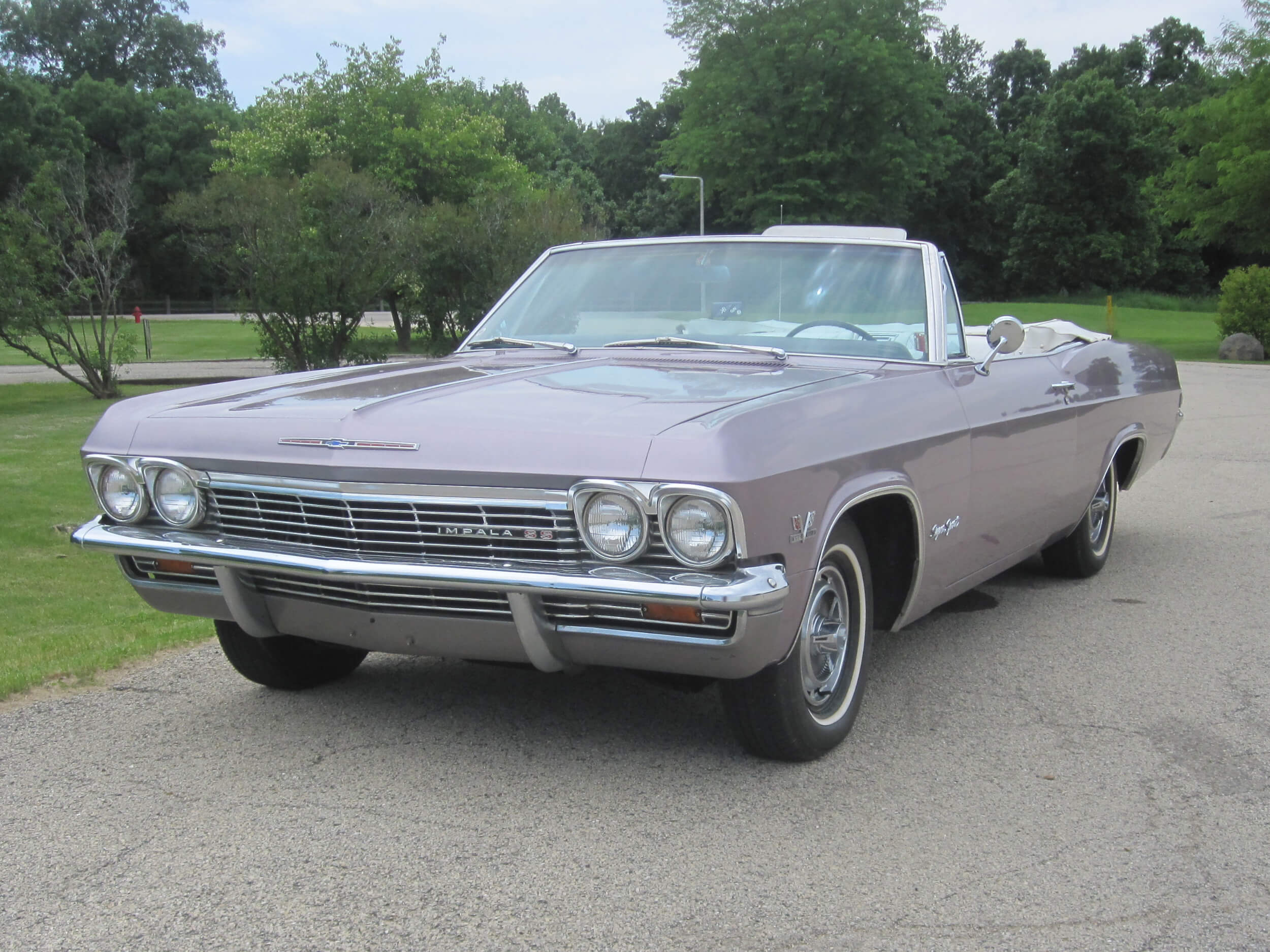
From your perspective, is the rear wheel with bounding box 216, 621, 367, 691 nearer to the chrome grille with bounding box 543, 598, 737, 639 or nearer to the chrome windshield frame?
the chrome grille with bounding box 543, 598, 737, 639

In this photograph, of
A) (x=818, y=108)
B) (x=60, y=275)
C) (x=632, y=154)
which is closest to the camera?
(x=60, y=275)

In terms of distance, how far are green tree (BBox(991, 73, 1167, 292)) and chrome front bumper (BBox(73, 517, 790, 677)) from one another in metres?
57.4

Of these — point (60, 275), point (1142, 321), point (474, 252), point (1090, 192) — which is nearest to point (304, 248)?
point (474, 252)

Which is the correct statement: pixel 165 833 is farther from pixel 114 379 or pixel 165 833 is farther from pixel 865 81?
pixel 865 81

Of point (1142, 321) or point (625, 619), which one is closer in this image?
point (625, 619)

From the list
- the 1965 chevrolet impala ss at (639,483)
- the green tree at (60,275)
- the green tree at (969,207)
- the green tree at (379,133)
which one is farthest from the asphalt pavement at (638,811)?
the green tree at (969,207)

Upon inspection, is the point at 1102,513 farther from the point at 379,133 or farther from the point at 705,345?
the point at 379,133

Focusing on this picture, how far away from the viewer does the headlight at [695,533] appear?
3070 mm

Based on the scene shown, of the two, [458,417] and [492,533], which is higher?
[458,417]

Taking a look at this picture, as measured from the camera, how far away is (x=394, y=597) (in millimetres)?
3381

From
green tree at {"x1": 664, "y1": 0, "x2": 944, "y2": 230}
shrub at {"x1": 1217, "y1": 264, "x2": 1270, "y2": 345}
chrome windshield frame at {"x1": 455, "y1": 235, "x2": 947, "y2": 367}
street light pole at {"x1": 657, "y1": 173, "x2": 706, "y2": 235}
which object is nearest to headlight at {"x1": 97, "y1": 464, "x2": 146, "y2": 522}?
chrome windshield frame at {"x1": 455, "y1": 235, "x2": 947, "y2": 367}

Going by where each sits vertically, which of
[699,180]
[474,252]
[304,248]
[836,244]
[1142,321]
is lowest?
[1142,321]

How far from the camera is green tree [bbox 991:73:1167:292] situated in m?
56.5

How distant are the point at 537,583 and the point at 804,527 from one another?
0.71m
